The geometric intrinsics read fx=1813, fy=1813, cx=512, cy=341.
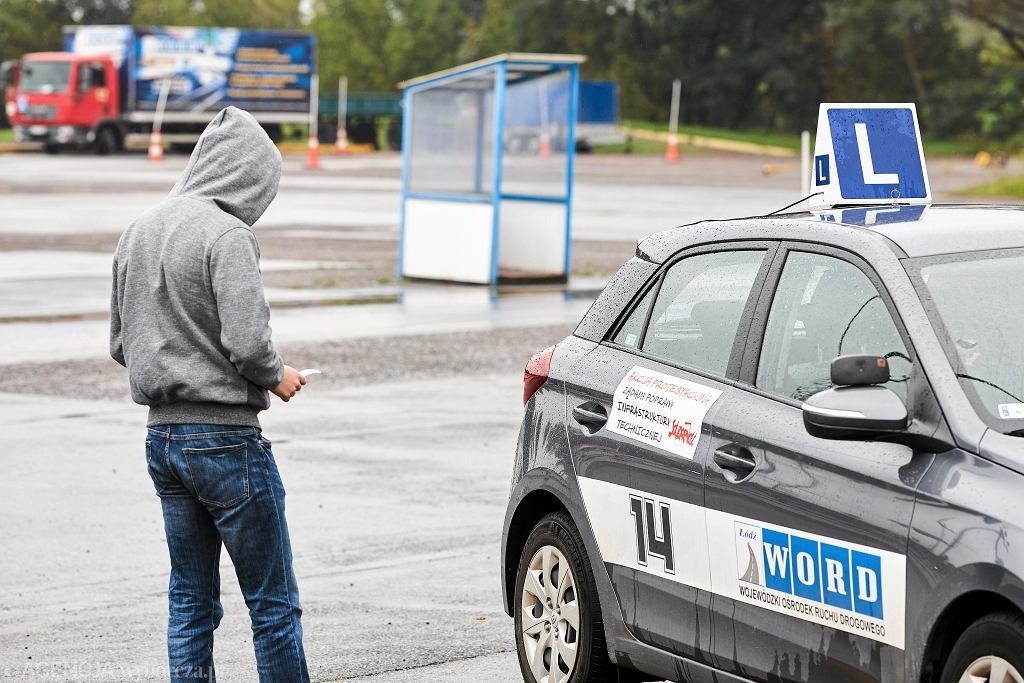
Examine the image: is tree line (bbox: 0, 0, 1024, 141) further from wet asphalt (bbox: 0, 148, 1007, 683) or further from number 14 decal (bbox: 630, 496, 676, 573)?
number 14 decal (bbox: 630, 496, 676, 573)

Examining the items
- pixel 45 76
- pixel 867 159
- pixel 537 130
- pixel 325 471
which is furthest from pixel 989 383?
pixel 45 76

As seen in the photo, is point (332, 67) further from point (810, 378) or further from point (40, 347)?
point (810, 378)

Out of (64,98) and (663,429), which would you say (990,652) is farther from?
(64,98)

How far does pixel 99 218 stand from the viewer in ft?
91.1

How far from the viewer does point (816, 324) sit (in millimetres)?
4645

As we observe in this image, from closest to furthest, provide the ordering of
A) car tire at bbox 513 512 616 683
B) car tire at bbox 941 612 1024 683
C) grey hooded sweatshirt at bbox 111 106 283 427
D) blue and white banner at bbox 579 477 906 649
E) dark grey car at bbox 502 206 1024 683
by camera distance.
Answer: car tire at bbox 941 612 1024 683
dark grey car at bbox 502 206 1024 683
blue and white banner at bbox 579 477 906 649
grey hooded sweatshirt at bbox 111 106 283 427
car tire at bbox 513 512 616 683

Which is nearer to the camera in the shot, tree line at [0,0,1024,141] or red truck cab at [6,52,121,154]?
red truck cab at [6,52,121,154]

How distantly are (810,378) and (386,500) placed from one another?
4.51m

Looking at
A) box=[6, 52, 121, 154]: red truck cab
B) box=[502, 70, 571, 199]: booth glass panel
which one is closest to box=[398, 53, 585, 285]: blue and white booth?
box=[502, 70, 571, 199]: booth glass panel

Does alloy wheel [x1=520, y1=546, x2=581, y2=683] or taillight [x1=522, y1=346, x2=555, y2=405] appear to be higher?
taillight [x1=522, y1=346, x2=555, y2=405]

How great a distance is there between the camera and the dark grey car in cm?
396

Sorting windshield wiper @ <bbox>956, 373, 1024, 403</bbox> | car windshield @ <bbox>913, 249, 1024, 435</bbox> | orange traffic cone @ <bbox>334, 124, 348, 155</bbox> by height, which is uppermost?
car windshield @ <bbox>913, 249, 1024, 435</bbox>

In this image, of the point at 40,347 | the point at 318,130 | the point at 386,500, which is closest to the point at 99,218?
the point at 40,347

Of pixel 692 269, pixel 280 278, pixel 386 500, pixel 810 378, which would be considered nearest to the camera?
pixel 810 378
